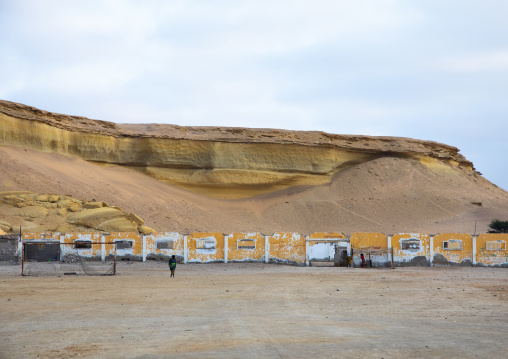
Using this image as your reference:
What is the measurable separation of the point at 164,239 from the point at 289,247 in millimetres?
6628

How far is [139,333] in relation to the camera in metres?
11.2

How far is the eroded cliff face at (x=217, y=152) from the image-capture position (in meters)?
58.1

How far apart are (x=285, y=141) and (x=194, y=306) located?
157 feet

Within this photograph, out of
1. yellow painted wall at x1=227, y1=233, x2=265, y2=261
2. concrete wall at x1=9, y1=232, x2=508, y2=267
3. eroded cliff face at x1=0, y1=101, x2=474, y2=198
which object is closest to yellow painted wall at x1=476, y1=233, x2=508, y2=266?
concrete wall at x1=9, y1=232, x2=508, y2=267

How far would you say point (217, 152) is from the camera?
60.7 m

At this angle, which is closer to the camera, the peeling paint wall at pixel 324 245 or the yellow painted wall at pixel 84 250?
Result: the peeling paint wall at pixel 324 245

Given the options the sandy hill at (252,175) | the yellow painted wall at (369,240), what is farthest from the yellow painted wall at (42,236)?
the yellow painted wall at (369,240)

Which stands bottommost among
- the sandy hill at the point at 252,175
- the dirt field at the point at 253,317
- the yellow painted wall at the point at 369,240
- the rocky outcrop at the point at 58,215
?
the dirt field at the point at 253,317

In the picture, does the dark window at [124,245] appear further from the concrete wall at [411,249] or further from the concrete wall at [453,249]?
the concrete wall at [453,249]

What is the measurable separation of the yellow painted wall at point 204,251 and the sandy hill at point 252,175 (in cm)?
1415

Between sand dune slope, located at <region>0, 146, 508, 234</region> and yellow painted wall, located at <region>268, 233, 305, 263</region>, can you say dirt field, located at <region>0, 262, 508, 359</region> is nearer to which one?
yellow painted wall, located at <region>268, 233, 305, 263</region>

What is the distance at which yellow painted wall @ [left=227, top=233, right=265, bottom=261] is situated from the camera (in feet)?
108

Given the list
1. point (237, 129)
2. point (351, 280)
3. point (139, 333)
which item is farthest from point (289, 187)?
point (139, 333)

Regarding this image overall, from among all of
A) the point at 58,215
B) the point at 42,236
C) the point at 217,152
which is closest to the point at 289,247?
the point at 42,236
